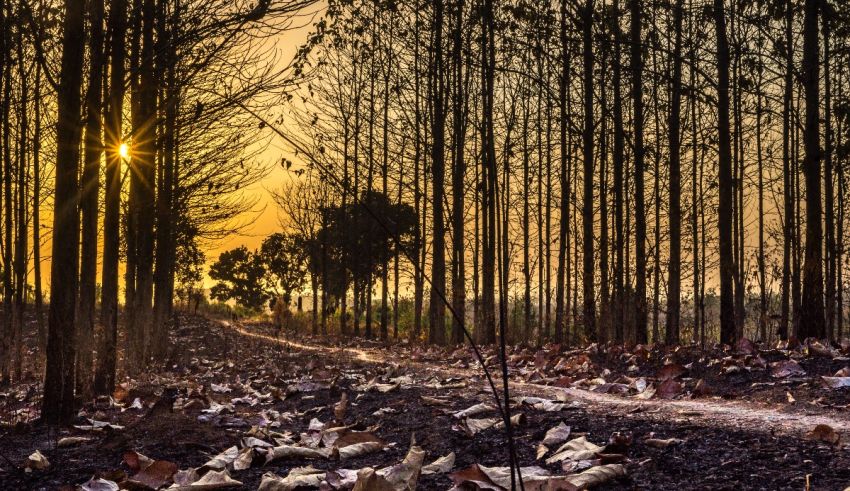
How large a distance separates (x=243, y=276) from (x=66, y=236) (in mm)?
49135

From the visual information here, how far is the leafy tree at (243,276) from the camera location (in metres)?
53.8

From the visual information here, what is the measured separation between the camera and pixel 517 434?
4516 mm

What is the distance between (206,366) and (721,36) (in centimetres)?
1023

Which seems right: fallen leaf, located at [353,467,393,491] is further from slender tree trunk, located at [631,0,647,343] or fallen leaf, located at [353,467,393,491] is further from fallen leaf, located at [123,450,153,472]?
slender tree trunk, located at [631,0,647,343]

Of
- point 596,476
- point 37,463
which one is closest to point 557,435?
point 596,476

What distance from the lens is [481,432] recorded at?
4.72 m

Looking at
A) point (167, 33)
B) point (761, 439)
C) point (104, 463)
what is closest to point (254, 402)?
point (104, 463)

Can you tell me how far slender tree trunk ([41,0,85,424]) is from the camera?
651 cm

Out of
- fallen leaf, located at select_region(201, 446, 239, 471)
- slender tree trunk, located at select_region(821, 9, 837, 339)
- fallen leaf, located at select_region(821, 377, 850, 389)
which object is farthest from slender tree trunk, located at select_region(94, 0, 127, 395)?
slender tree trunk, located at select_region(821, 9, 837, 339)

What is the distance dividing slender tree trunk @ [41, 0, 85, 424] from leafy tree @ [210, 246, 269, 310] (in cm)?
4656

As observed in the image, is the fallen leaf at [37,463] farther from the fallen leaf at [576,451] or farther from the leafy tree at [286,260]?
the leafy tree at [286,260]

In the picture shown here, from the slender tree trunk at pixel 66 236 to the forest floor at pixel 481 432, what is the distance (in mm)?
354

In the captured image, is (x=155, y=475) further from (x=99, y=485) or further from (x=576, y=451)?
(x=576, y=451)

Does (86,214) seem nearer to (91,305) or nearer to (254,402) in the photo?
(91,305)
